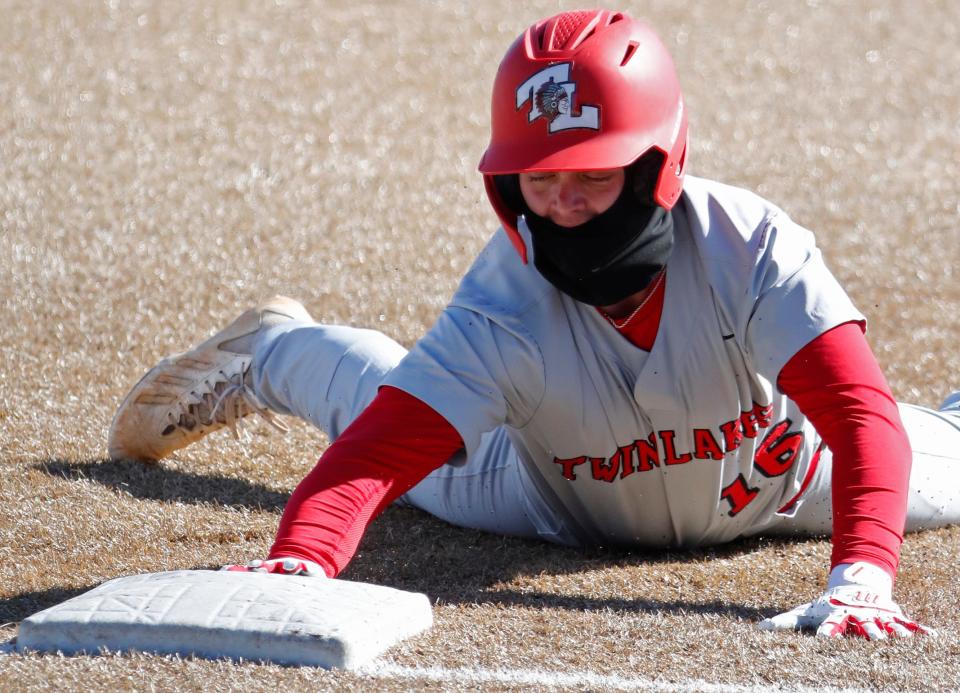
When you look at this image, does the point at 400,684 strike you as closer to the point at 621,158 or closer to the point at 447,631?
the point at 447,631

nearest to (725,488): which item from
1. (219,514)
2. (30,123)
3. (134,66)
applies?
(219,514)

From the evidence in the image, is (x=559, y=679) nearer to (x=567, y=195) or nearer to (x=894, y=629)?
(x=894, y=629)

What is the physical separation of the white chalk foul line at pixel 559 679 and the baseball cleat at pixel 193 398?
1390 millimetres

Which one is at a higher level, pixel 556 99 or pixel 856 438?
pixel 556 99

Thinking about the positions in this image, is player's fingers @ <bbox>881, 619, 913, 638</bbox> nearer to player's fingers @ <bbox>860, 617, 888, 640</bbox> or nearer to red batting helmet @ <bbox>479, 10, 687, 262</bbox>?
player's fingers @ <bbox>860, 617, 888, 640</bbox>

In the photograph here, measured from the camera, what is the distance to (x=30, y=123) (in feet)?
19.0

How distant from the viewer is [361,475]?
7.72 ft

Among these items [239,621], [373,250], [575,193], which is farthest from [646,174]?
[373,250]

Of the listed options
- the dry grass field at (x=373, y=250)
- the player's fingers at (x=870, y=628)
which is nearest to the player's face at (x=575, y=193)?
the dry grass field at (x=373, y=250)

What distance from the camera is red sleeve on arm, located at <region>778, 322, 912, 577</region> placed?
2.26 metres

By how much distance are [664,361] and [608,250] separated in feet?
0.80

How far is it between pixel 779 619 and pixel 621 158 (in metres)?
0.77

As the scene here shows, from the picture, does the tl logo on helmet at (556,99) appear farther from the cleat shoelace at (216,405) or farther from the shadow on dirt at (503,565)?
the cleat shoelace at (216,405)

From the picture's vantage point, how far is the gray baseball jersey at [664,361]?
2.41 m
